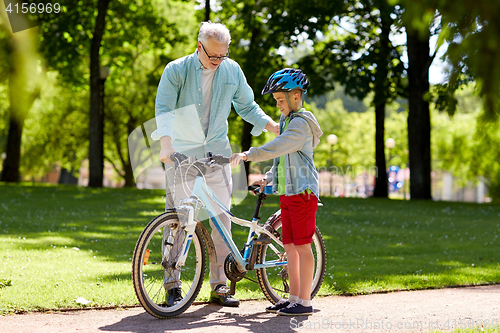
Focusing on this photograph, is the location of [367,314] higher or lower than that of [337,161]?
lower

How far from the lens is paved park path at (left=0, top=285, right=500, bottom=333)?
388 centimetres

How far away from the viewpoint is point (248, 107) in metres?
4.90

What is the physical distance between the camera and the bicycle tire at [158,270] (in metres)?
3.94

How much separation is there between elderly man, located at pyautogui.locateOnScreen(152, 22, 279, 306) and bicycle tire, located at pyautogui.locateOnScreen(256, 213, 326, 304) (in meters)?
0.29

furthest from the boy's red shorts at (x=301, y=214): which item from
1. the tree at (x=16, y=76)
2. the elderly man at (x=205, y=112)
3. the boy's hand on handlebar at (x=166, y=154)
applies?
the tree at (x=16, y=76)

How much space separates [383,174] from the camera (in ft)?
69.9

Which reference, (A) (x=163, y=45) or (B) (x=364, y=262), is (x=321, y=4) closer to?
(A) (x=163, y=45)

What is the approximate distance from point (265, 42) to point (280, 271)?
16439 millimetres

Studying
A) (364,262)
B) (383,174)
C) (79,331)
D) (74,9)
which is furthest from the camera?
(383,174)

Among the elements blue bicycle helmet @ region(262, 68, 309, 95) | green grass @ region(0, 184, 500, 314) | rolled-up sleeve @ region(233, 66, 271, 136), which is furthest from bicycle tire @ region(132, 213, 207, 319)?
blue bicycle helmet @ region(262, 68, 309, 95)

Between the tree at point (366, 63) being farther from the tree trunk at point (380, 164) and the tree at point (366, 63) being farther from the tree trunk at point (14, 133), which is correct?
the tree trunk at point (14, 133)

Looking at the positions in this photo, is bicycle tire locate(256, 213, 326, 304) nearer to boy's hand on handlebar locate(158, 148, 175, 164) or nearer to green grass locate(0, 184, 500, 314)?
green grass locate(0, 184, 500, 314)

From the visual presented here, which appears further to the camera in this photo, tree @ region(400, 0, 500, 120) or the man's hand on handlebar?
the man's hand on handlebar

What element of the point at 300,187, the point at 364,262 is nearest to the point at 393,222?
the point at 364,262
